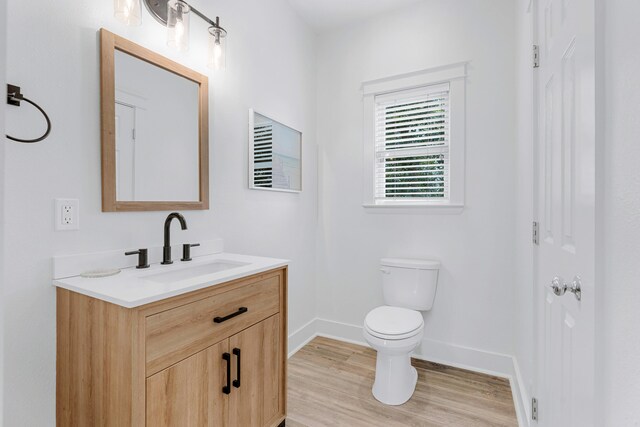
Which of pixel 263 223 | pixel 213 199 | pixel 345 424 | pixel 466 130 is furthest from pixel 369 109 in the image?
pixel 345 424

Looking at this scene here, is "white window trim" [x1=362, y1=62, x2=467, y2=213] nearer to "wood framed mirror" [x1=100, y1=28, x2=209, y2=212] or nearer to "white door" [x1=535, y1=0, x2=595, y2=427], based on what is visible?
"white door" [x1=535, y1=0, x2=595, y2=427]

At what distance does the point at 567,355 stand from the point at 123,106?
192 centimetres

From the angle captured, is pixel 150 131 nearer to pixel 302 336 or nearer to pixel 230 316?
pixel 230 316

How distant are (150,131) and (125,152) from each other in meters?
0.17

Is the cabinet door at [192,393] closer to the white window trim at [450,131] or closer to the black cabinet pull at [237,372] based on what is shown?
the black cabinet pull at [237,372]

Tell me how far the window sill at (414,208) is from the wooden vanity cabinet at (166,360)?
1.38m

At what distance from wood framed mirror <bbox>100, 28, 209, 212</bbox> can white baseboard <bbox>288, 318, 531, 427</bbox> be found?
1508 mm

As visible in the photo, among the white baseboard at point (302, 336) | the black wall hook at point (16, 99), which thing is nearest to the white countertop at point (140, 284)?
the black wall hook at point (16, 99)

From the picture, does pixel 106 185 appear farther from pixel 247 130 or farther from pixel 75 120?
pixel 247 130

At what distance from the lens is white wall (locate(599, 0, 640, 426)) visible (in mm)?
584

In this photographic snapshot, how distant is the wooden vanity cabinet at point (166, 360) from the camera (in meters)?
1.00

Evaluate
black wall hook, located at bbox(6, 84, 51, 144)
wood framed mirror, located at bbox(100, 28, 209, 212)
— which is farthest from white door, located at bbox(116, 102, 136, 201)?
black wall hook, located at bbox(6, 84, 51, 144)

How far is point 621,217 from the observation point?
651 mm

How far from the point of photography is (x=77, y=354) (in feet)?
3.66
